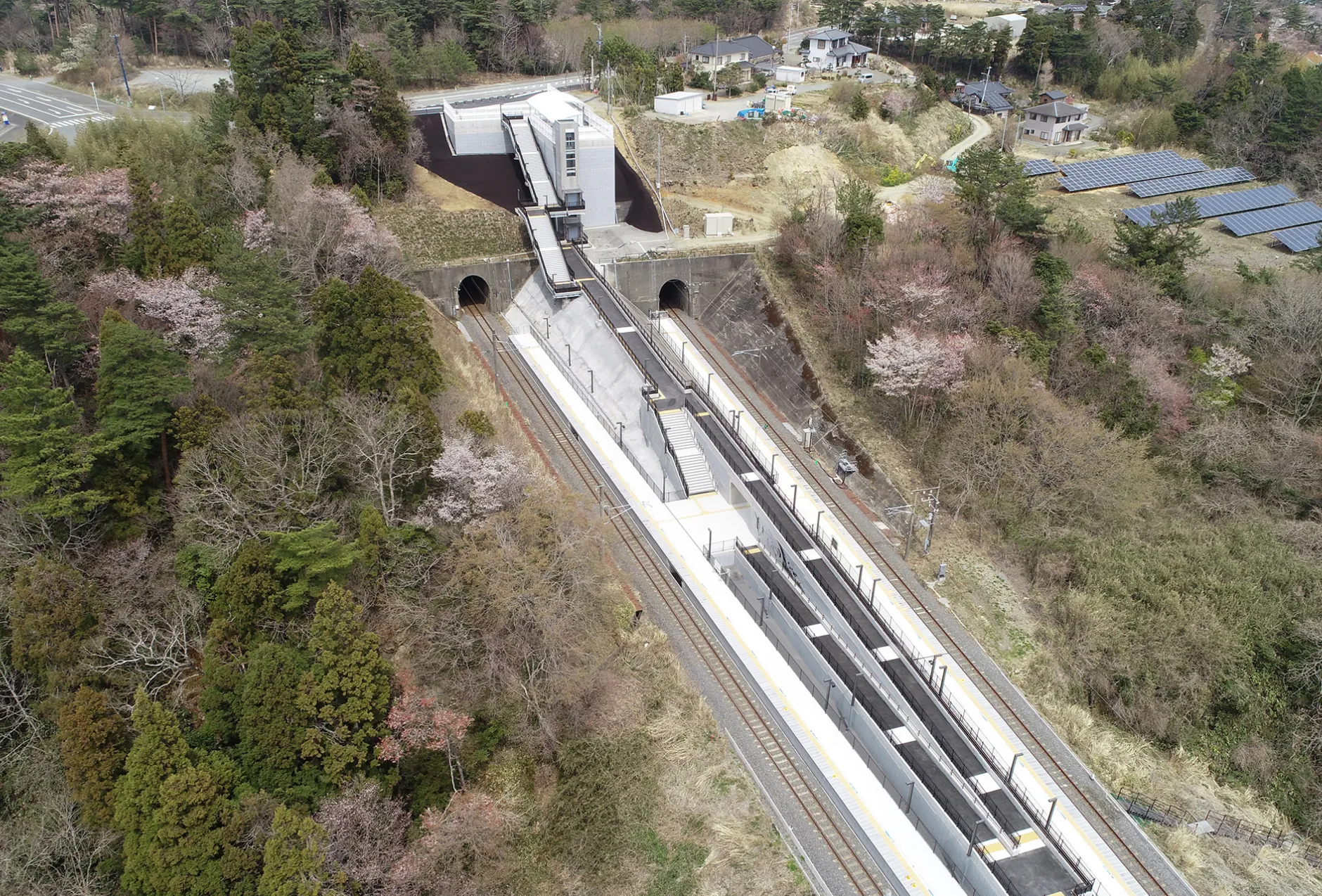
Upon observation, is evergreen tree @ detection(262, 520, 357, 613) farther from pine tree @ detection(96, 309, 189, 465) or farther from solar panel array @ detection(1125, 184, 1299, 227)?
Answer: solar panel array @ detection(1125, 184, 1299, 227)

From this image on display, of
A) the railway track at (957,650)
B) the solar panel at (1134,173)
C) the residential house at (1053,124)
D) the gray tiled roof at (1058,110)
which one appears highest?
the gray tiled roof at (1058,110)

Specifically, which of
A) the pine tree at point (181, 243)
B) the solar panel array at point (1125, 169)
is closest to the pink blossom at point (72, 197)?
the pine tree at point (181, 243)

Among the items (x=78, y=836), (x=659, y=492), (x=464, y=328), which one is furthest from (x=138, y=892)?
(x=464, y=328)

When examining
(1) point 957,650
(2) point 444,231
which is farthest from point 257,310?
(1) point 957,650

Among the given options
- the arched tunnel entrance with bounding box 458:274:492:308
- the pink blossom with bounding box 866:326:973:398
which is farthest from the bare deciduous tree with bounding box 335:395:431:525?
the arched tunnel entrance with bounding box 458:274:492:308

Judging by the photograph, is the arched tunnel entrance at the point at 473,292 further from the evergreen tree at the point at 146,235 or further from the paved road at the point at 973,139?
the paved road at the point at 973,139

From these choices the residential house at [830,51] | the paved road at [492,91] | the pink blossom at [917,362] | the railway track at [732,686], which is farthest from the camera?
the residential house at [830,51]
